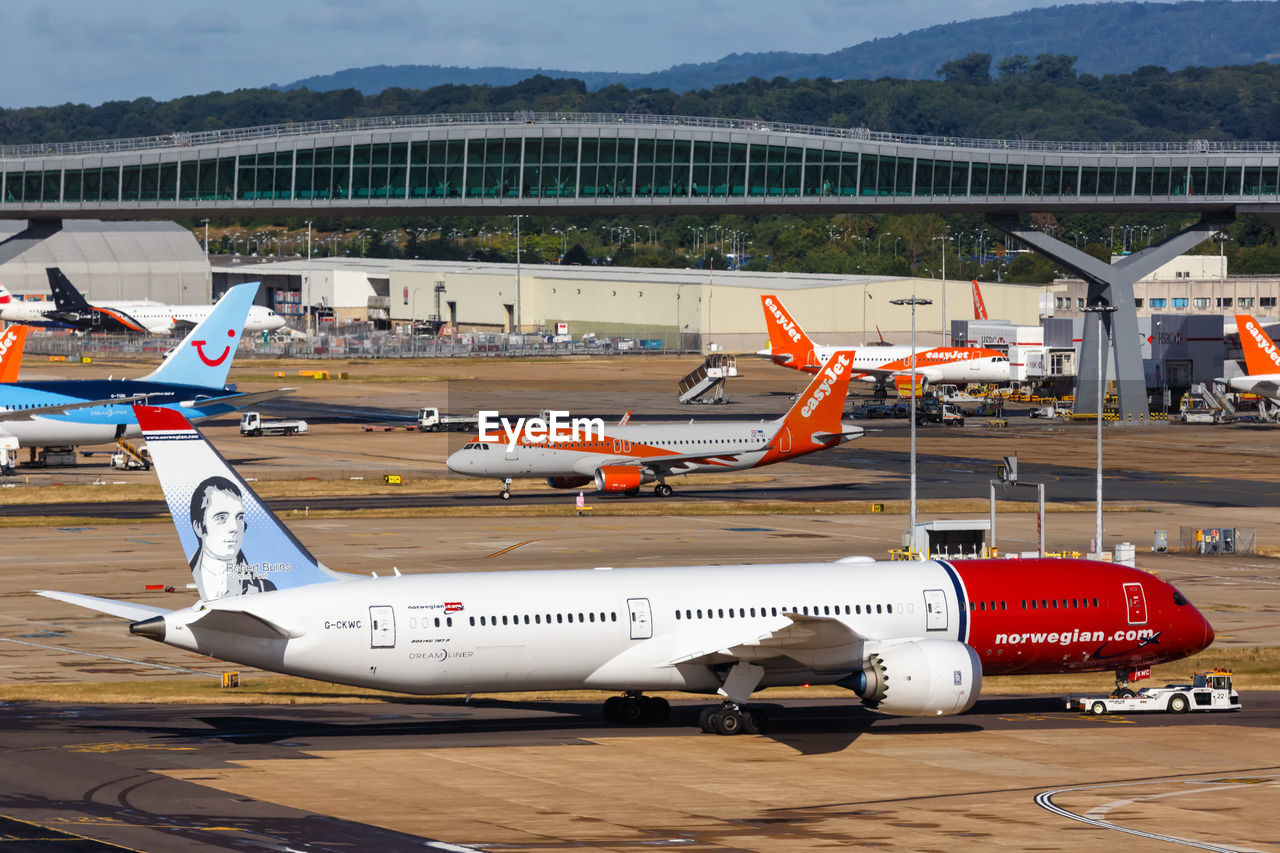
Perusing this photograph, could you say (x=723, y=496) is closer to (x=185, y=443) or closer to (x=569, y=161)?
(x=569, y=161)

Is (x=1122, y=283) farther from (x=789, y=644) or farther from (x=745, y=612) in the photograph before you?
(x=789, y=644)

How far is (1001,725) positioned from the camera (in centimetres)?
4406

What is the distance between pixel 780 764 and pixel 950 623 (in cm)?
640

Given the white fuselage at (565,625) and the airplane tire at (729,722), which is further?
the airplane tire at (729,722)

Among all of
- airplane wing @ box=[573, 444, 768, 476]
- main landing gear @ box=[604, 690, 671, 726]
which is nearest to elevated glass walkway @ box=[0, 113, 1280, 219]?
airplane wing @ box=[573, 444, 768, 476]

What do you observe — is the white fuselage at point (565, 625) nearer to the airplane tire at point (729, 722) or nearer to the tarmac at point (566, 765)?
the airplane tire at point (729, 722)

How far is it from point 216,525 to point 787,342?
131311 mm

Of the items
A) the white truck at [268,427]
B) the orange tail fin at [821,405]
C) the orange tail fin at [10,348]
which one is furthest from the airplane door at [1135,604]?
the white truck at [268,427]

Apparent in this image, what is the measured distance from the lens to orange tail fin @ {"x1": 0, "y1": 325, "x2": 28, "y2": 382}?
10644 cm

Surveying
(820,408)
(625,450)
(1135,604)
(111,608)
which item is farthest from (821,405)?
(111,608)

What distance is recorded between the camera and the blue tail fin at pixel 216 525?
40.6 m

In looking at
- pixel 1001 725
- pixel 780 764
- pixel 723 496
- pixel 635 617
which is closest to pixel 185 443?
pixel 635 617

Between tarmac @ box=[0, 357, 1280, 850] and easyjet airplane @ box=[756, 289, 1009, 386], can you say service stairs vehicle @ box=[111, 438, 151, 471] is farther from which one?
easyjet airplane @ box=[756, 289, 1009, 386]

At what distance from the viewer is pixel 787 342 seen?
555 feet
